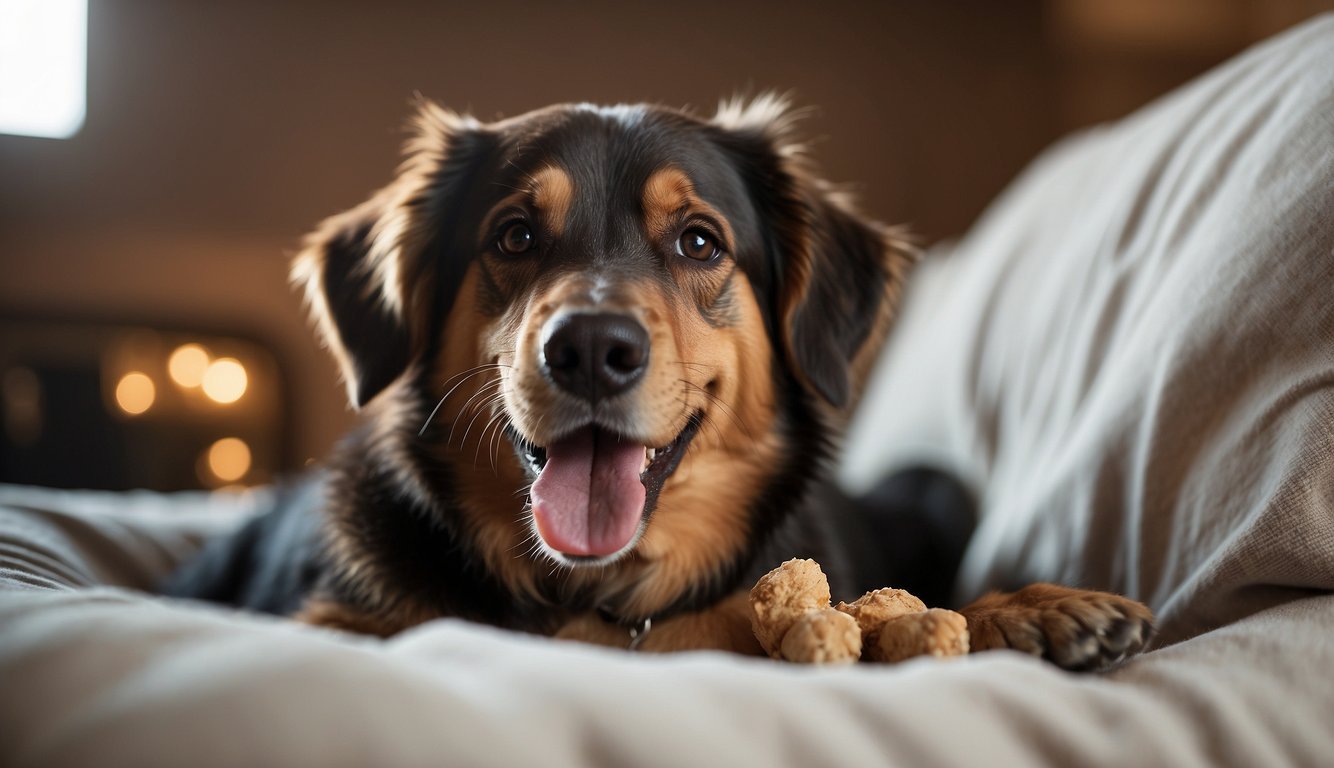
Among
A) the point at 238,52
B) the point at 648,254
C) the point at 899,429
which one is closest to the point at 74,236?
the point at 238,52

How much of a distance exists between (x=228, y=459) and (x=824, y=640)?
3.78m

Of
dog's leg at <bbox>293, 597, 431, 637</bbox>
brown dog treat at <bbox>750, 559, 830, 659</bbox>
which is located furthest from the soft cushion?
dog's leg at <bbox>293, 597, 431, 637</bbox>

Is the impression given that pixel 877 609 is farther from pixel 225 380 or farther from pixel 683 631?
pixel 225 380

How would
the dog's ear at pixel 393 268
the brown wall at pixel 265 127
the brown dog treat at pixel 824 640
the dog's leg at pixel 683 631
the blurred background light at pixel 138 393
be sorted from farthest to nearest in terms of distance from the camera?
the brown wall at pixel 265 127 → the blurred background light at pixel 138 393 → the dog's ear at pixel 393 268 → the dog's leg at pixel 683 631 → the brown dog treat at pixel 824 640

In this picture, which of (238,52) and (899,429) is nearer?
(899,429)

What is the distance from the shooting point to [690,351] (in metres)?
1.28

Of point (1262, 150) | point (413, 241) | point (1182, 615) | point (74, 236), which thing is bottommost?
point (74, 236)

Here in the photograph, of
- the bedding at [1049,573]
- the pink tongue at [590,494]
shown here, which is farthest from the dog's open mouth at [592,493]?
the bedding at [1049,573]

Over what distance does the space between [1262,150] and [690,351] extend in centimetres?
82

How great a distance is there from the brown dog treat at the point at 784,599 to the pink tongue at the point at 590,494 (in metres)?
0.23

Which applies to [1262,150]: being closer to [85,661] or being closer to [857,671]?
[857,671]

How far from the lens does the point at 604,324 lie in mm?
1111

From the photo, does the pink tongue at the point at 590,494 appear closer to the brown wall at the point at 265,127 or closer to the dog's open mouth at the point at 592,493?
the dog's open mouth at the point at 592,493

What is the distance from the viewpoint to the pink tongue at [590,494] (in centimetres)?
116
